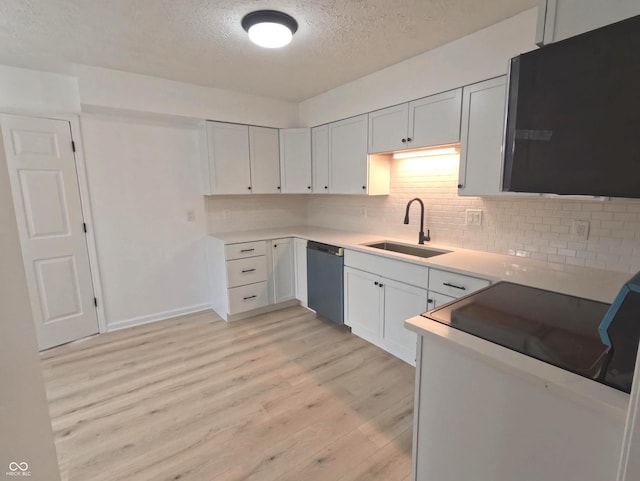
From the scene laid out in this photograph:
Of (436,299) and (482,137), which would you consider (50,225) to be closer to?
(436,299)

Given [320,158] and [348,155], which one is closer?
[348,155]

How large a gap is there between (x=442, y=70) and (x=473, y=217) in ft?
3.87

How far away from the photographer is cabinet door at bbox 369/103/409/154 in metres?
2.63

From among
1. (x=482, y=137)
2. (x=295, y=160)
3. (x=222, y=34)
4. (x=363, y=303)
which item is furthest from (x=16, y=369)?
(x=295, y=160)

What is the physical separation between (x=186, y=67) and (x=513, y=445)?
3327mm

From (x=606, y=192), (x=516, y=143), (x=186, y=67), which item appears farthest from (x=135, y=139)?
(x=606, y=192)

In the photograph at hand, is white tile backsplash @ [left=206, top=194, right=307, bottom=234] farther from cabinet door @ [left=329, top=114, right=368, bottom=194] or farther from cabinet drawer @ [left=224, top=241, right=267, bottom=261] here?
cabinet door @ [left=329, top=114, right=368, bottom=194]

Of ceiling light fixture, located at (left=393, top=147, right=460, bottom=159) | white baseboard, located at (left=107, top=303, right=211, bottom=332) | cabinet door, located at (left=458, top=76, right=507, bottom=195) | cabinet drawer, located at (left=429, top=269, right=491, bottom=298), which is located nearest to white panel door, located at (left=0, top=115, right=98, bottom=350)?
white baseboard, located at (left=107, top=303, right=211, bottom=332)

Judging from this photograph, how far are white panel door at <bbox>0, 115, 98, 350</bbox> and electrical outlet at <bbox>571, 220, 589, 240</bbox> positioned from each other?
409 centimetres

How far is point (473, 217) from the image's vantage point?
8.23 feet

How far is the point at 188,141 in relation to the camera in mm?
3473

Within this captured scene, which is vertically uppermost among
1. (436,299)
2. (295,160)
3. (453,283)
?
(295,160)

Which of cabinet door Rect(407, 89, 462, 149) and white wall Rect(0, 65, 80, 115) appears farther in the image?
white wall Rect(0, 65, 80, 115)

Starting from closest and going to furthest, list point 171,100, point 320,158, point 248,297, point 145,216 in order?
1. point 171,100
2. point 145,216
3. point 248,297
4. point 320,158
